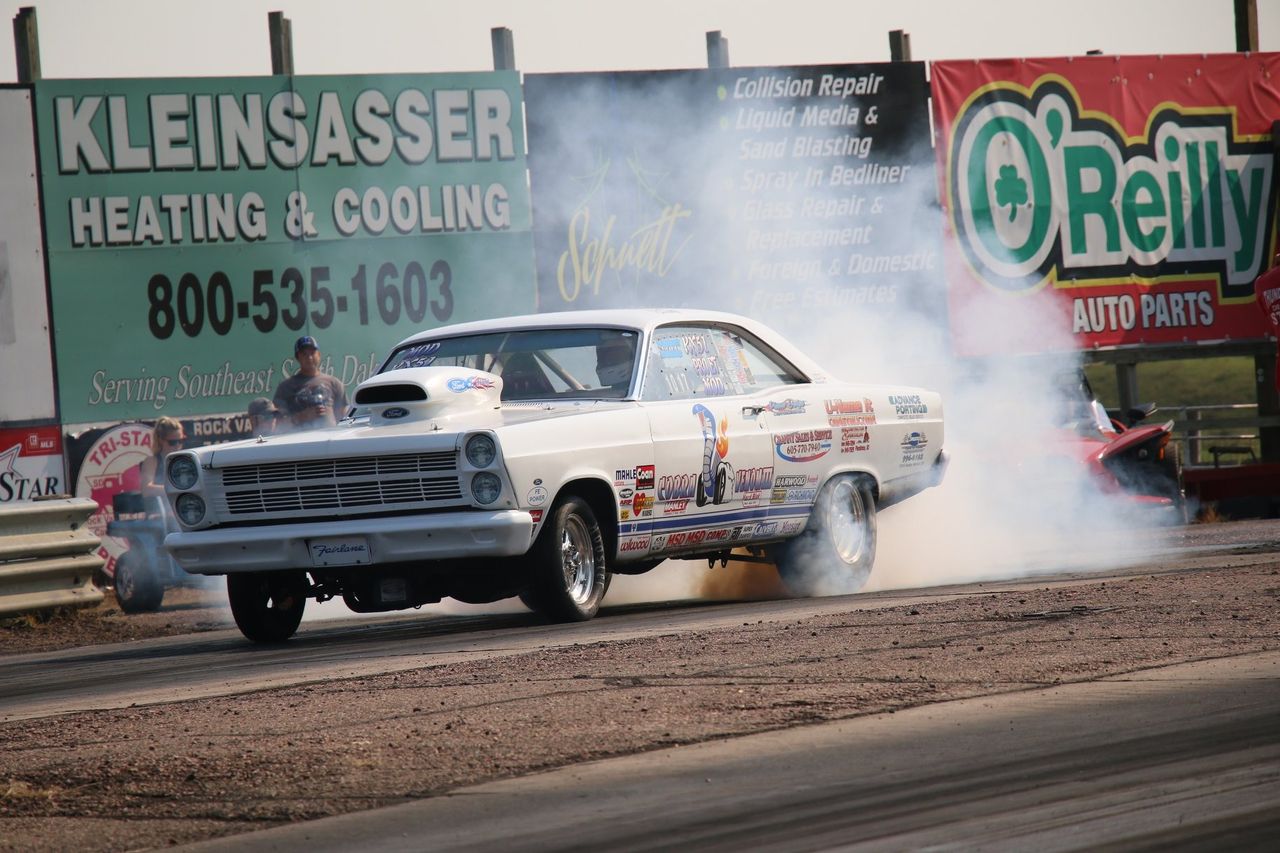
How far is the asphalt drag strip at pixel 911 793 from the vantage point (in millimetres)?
4320

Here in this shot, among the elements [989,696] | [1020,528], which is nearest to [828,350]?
[1020,528]

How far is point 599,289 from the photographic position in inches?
707

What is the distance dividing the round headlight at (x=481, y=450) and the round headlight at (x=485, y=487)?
5 cm

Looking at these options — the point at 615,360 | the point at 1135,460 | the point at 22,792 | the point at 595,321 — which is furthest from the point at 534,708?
the point at 1135,460

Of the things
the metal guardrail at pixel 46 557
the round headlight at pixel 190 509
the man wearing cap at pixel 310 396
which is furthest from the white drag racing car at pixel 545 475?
the man wearing cap at pixel 310 396

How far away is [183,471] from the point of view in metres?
9.09

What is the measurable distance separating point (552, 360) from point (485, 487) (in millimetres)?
1425

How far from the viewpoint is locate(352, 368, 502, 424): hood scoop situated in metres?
9.09

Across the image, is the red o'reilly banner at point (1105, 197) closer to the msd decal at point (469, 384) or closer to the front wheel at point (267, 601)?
the msd decal at point (469, 384)

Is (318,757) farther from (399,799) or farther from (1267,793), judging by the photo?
(1267,793)

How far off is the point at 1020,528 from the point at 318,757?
8.27 metres

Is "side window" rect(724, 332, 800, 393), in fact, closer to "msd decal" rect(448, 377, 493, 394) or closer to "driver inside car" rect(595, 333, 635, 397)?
"driver inside car" rect(595, 333, 635, 397)

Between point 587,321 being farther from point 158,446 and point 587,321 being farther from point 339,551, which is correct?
point 158,446

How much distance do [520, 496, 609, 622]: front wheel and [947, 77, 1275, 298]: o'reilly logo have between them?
11.5 metres
